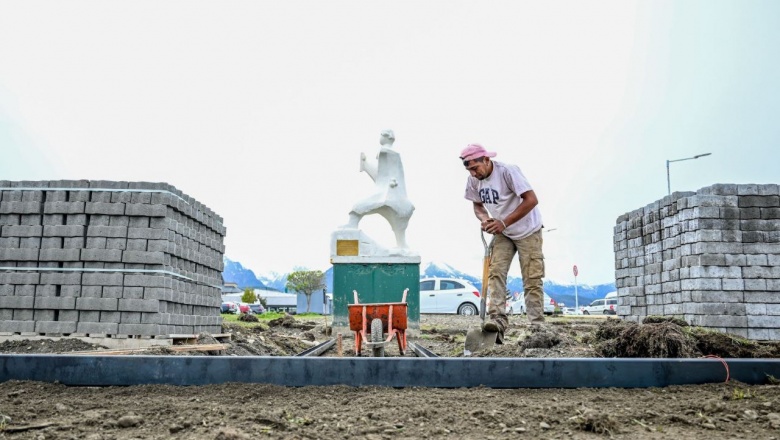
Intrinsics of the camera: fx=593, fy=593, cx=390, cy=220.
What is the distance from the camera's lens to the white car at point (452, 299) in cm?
2055

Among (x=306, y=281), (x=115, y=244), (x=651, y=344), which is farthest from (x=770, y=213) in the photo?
(x=306, y=281)

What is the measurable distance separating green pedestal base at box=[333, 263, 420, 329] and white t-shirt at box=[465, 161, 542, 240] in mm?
4562

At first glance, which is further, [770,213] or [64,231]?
[770,213]

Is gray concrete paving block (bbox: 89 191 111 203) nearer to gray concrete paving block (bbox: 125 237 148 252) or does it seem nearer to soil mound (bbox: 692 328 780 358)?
gray concrete paving block (bbox: 125 237 148 252)

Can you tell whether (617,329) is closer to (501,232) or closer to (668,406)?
(501,232)

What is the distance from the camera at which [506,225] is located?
19.0 ft

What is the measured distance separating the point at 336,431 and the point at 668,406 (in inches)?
61.4

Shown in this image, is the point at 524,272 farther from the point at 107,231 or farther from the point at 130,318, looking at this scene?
the point at 107,231

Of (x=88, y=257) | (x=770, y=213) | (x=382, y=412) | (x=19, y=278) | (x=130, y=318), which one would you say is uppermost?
(x=770, y=213)

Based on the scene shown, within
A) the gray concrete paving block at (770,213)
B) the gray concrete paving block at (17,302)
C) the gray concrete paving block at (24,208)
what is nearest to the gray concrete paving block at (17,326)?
the gray concrete paving block at (17,302)

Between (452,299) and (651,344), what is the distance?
53.6 feet

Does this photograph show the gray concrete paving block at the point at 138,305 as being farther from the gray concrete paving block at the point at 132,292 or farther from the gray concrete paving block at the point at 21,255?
the gray concrete paving block at the point at 21,255

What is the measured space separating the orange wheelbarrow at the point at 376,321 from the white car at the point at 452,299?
14739 millimetres

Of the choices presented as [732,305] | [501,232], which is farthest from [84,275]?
[732,305]
